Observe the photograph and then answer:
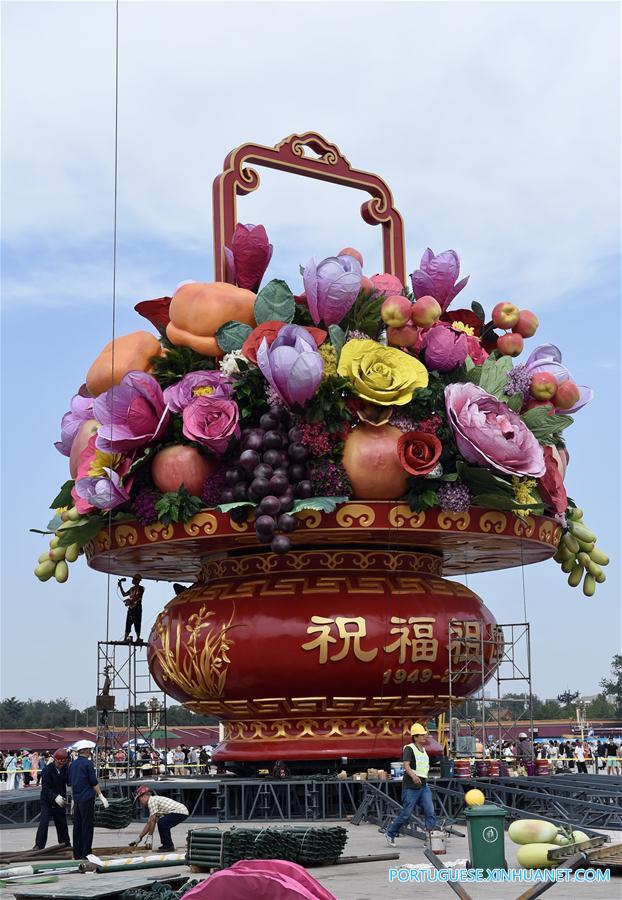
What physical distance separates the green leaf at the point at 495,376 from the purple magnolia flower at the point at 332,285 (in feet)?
8.10

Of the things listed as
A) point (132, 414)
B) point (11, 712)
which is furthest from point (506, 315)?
point (11, 712)

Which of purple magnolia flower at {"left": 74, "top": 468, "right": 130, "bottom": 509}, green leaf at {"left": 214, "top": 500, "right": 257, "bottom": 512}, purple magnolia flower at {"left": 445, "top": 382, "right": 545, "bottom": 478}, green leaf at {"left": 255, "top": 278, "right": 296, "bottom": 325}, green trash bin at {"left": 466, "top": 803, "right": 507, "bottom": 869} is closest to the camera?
green trash bin at {"left": 466, "top": 803, "right": 507, "bottom": 869}

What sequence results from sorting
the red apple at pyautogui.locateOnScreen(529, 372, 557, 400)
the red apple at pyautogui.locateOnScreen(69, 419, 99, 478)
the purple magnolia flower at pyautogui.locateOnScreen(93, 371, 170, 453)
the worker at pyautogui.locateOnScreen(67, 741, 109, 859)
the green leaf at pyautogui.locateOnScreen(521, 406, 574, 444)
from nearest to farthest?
the worker at pyautogui.locateOnScreen(67, 741, 109, 859) → the purple magnolia flower at pyautogui.locateOnScreen(93, 371, 170, 453) → the green leaf at pyautogui.locateOnScreen(521, 406, 574, 444) → the red apple at pyautogui.locateOnScreen(529, 372, 557, 400) → the red apple at pyautogui.locateOnScreen(69, 419, 99, 478)

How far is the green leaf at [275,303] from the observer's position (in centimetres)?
2044

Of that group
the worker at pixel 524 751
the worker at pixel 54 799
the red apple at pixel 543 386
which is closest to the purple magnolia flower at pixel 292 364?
the red apple at pixel 543 386

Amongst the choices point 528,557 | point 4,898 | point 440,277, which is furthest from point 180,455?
point 4,898

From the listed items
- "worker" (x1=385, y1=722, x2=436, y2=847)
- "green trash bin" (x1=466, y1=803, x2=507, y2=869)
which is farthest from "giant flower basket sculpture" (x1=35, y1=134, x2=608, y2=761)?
"green trash bin" (x1=466, y1=803, x2=507, y2=869)

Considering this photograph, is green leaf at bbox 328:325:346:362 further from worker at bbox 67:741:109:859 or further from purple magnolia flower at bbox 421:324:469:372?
worker at bbox 67:741:109:859

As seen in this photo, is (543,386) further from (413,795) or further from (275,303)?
(413,795)

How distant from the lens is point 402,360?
1983cm

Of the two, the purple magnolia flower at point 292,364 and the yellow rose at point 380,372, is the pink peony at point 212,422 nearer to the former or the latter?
the purple magnolia flower at point 292,364

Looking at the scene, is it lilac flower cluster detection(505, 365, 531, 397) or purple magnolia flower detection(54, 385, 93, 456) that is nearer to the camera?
lilac flower cluster detection(505, 365, 531, 397)

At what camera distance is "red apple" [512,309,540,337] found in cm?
2234

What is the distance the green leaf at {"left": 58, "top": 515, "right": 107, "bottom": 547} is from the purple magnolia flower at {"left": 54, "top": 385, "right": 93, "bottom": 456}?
80.7 inches
